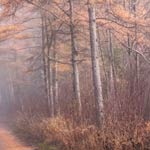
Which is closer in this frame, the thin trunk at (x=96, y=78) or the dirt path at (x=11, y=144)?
the thin trunk at (x=96, y=78)

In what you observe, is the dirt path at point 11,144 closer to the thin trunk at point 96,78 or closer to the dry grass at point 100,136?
the dry grass at point 100,136

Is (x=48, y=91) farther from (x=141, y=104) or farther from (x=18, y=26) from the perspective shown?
(x=141, y=104)

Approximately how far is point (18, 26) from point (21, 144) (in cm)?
527

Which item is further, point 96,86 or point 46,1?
point 46,1

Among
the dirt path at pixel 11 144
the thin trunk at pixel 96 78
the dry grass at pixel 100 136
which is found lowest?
the dirt path at pixel 11 144

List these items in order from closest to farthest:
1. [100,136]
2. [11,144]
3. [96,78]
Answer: [100,136], [96,78], [11,144]

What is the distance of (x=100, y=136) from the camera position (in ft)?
37.5

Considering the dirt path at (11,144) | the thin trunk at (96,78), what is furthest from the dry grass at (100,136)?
the dirt path at (11,144)

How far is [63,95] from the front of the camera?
1845 cm

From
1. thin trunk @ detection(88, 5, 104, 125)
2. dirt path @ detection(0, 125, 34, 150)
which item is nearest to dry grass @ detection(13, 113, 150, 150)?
thin trunk @ detection(88, 5, 104, 125)

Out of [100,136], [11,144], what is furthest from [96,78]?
[11,144]

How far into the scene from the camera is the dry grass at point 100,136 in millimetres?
10344

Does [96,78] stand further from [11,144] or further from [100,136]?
[11,144]

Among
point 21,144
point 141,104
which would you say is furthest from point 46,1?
point 141,104
